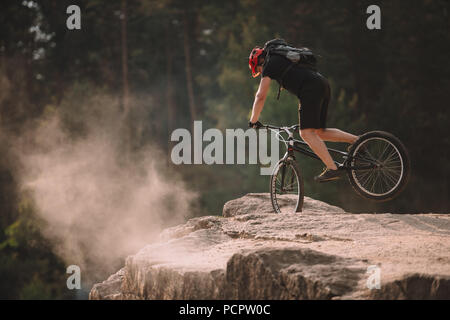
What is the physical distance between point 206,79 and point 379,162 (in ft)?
99.1

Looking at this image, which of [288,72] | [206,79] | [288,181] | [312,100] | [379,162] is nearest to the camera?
[379,162]

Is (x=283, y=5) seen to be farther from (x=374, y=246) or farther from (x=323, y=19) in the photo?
(x=374, y=246)

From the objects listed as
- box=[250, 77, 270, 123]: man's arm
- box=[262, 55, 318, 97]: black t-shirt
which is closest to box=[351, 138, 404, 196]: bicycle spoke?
box=[262, 55, 318, 97]: black t-shirt

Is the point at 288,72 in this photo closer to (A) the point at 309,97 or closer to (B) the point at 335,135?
(A) the point at 309,97

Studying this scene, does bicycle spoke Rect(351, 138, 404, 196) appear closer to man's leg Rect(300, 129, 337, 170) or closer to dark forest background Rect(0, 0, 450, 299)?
man's leg Rect(300, 129, 337, 170)

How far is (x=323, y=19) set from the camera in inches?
1075

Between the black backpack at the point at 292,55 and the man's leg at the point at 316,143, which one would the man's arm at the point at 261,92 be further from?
the man's leg at the point at 316,143

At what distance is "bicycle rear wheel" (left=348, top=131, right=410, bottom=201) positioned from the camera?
19.0ft

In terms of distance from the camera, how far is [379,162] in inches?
234

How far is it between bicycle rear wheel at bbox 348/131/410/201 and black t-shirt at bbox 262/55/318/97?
957mm

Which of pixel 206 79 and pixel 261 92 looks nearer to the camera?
pixel 261 92

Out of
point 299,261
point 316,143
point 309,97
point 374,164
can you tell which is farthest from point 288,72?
point 299,261

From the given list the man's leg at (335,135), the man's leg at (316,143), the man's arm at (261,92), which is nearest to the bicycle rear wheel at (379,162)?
the man's leg at (335,135)

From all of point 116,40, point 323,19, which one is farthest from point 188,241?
point 116,40
